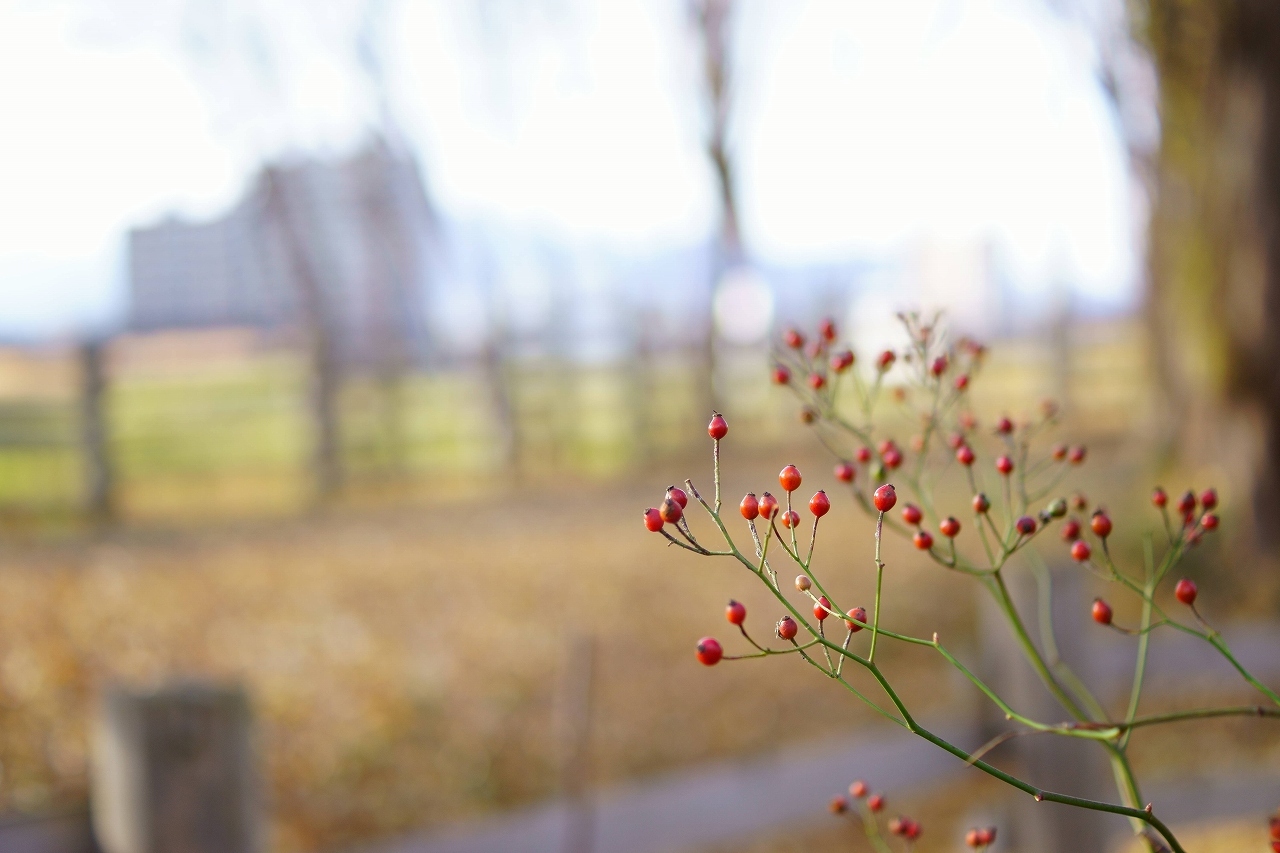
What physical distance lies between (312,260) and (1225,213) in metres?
6.32

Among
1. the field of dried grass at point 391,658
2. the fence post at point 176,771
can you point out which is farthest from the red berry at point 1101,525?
the field of dried grass at point 391,658

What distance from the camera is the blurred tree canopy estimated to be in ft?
13.5

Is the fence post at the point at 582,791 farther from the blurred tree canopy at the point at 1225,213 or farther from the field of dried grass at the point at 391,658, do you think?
the blurred tree canopy at the point at 1225,213

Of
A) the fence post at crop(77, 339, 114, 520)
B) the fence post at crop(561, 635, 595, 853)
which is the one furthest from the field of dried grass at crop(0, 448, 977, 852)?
the fence post at crop(561, 635, 595, 853)

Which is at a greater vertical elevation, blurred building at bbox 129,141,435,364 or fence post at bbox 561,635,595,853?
blurred building at bbox 129,141,435,364

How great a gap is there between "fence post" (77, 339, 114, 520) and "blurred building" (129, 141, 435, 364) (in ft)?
1.06

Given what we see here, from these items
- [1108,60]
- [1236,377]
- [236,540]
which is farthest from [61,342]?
[1236,377]

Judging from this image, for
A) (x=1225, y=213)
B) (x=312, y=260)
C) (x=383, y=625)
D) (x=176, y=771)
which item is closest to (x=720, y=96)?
(x=312, y=260)

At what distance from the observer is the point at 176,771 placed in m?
1.43

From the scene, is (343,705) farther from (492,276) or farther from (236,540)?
(492,276)

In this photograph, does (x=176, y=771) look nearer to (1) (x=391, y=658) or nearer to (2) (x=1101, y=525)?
(2) (x=1101, y=525)

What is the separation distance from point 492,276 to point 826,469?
3.94m

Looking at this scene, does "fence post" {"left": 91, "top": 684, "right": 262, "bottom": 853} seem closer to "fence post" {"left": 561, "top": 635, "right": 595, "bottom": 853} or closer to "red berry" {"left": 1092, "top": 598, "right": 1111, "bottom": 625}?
"fence post" {"left": 561, "top": 635, "right": 595, "bottom": 853}

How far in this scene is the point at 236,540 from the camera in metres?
5.28
